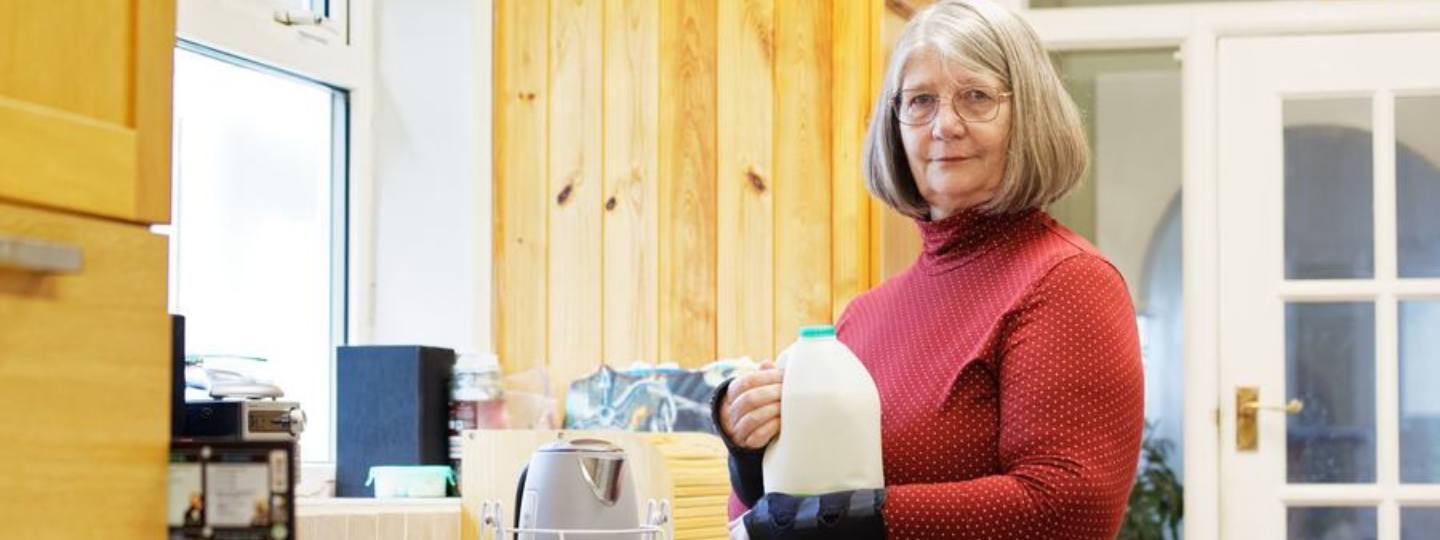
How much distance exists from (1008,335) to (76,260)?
0.83 metres

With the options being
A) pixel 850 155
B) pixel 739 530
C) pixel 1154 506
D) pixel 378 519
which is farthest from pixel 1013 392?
pixel 1154 506

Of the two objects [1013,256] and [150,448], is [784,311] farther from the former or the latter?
[150,448]

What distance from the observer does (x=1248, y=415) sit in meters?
3.82

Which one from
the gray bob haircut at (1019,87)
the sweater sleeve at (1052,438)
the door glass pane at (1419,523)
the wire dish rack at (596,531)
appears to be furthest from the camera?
the door glass pane at (1419,523)

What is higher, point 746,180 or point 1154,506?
point 746,180

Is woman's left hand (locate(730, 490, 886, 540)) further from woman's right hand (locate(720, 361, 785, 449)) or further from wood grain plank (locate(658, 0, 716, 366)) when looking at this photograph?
wood grain plank (locate(658, 0, 716, 366))

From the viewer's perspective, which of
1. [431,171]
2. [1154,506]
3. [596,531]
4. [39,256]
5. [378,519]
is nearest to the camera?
[39,256]

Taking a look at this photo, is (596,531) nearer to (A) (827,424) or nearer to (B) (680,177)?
(A) (827,424)

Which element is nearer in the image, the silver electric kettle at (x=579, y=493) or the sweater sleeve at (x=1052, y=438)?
the sweater sleeve at (x=1052, y=438)

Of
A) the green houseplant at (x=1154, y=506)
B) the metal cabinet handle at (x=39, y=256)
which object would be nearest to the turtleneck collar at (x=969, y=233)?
the metal cabinet handle at (x=39, y=256)

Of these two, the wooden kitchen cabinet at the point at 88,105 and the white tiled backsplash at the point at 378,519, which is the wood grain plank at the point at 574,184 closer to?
the white tiled backsplash at the point at 378,519

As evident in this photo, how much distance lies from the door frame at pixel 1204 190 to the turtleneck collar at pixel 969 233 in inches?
85.2

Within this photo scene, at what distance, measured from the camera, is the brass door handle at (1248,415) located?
3.81 metres

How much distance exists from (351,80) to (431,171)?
21 cm
